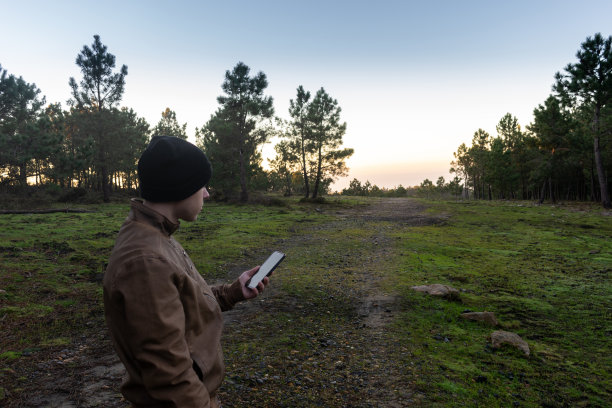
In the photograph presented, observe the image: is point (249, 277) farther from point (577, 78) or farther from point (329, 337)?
point (577, 78)

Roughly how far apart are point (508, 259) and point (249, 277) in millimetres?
12173

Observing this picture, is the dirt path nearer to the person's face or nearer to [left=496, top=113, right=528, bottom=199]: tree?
the person's face

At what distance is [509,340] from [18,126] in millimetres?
37484

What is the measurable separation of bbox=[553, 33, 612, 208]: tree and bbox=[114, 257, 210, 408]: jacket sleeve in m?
37.8

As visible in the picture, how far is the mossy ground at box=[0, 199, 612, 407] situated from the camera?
14.5ft

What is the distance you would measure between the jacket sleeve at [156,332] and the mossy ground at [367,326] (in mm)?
2808

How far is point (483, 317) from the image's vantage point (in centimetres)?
654

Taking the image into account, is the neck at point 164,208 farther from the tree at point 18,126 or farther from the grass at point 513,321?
the tree at point 18,126

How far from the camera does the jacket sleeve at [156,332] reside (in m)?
1.67

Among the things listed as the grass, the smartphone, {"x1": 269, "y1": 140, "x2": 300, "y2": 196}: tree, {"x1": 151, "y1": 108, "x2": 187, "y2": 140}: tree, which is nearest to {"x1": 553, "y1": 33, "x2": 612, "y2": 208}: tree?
the grass

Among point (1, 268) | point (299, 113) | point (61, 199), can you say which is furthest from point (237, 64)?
point (1, 268)

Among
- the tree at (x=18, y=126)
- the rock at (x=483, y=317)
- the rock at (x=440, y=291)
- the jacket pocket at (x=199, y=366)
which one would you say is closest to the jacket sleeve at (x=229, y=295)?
the jacket pocket at (x=199, y=366)

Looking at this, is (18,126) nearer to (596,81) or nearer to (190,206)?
(190,206)

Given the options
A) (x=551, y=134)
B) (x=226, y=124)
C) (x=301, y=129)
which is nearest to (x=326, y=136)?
(x=301, y=129)
